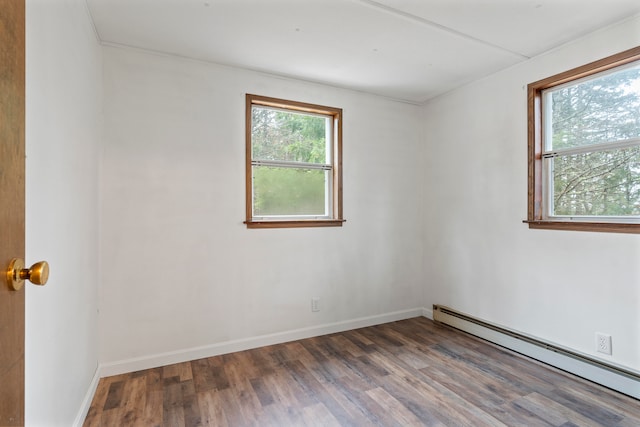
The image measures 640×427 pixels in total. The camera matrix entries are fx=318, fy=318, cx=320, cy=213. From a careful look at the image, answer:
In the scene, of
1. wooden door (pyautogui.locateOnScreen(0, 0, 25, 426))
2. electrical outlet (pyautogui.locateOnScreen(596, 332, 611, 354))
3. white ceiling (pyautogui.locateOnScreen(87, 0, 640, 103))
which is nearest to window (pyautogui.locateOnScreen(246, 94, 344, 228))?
white ceiling (pyautogui.locateOnScreen(87, 0, 640, 103))

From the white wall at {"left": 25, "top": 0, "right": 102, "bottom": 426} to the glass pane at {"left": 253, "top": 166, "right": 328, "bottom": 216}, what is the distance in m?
1.31

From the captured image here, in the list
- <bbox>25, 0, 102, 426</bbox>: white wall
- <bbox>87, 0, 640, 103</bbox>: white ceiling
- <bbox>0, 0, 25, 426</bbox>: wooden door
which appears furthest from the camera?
<bbox>87, 0, 640, 103</bbox>: white ceiling

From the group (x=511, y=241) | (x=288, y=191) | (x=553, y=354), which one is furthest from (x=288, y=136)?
(x=553, y=354)

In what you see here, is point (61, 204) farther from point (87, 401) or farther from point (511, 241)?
point (511, 241)

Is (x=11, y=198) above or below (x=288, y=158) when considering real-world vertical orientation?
below

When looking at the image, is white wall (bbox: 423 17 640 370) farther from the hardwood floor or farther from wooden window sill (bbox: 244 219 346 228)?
wooden window sill (bbox: 244 219 346 228)

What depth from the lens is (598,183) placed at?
2420 millimetres

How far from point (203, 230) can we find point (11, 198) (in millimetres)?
1953

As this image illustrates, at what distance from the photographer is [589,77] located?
2.44 meters

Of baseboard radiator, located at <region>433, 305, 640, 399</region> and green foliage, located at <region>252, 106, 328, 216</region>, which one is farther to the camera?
green foliage, located at <region>252, 106, 328, 216</region>

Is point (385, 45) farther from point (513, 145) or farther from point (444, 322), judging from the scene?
point (444, 322)

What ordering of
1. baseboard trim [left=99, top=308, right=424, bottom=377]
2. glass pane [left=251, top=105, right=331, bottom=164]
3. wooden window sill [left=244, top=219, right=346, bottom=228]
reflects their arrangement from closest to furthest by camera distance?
baseboard trim [left=99, top=308, right=424, bottom=377], wooden window sill [left=244, top=219, right=346, bottom=228], glass pane [left=251, top=105, right=331, bottom=164]

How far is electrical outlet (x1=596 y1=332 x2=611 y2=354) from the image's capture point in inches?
89.5

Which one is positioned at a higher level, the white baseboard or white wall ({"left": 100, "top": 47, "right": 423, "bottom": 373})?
white wall ({"left": 100, "top": 47, "right": 423, "bottom": 373})
